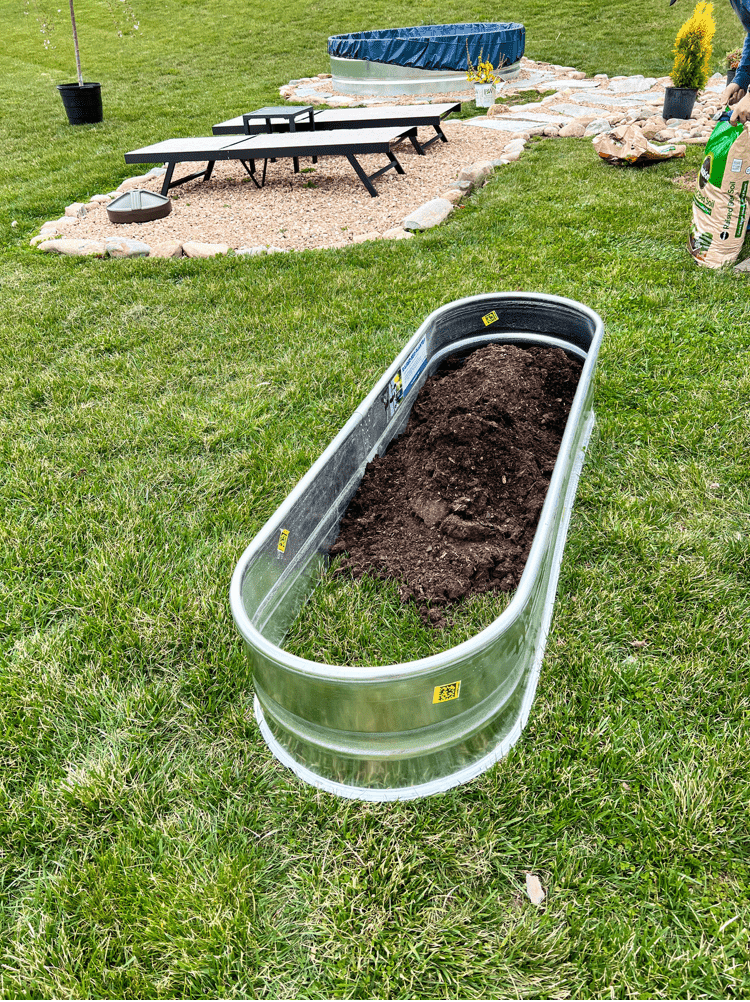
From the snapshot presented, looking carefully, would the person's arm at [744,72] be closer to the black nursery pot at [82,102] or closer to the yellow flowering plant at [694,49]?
the yellow flowering plant at [694,49]

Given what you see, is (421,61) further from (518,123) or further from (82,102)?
(82,102)

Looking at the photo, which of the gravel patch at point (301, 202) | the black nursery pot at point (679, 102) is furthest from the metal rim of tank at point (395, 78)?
the black nursery pot at point (679, 102)

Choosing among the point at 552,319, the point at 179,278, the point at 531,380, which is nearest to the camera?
the point at 531,380

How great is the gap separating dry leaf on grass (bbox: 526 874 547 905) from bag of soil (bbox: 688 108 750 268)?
398 cm

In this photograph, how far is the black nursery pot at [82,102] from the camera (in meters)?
9.02

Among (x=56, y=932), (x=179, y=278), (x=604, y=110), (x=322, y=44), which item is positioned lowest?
(x=56, y=932)

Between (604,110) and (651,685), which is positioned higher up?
(604,110)

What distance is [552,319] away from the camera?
10.1 ft

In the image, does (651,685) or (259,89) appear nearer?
(651,685)

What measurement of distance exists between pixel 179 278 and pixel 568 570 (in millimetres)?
3771

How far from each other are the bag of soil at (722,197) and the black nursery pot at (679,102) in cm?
353

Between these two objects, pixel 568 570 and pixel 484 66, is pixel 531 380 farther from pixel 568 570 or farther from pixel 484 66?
pixel 484 66

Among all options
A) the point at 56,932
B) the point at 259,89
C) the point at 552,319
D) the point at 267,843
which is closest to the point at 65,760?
the point at 56,932

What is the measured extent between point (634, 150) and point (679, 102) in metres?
1.63
